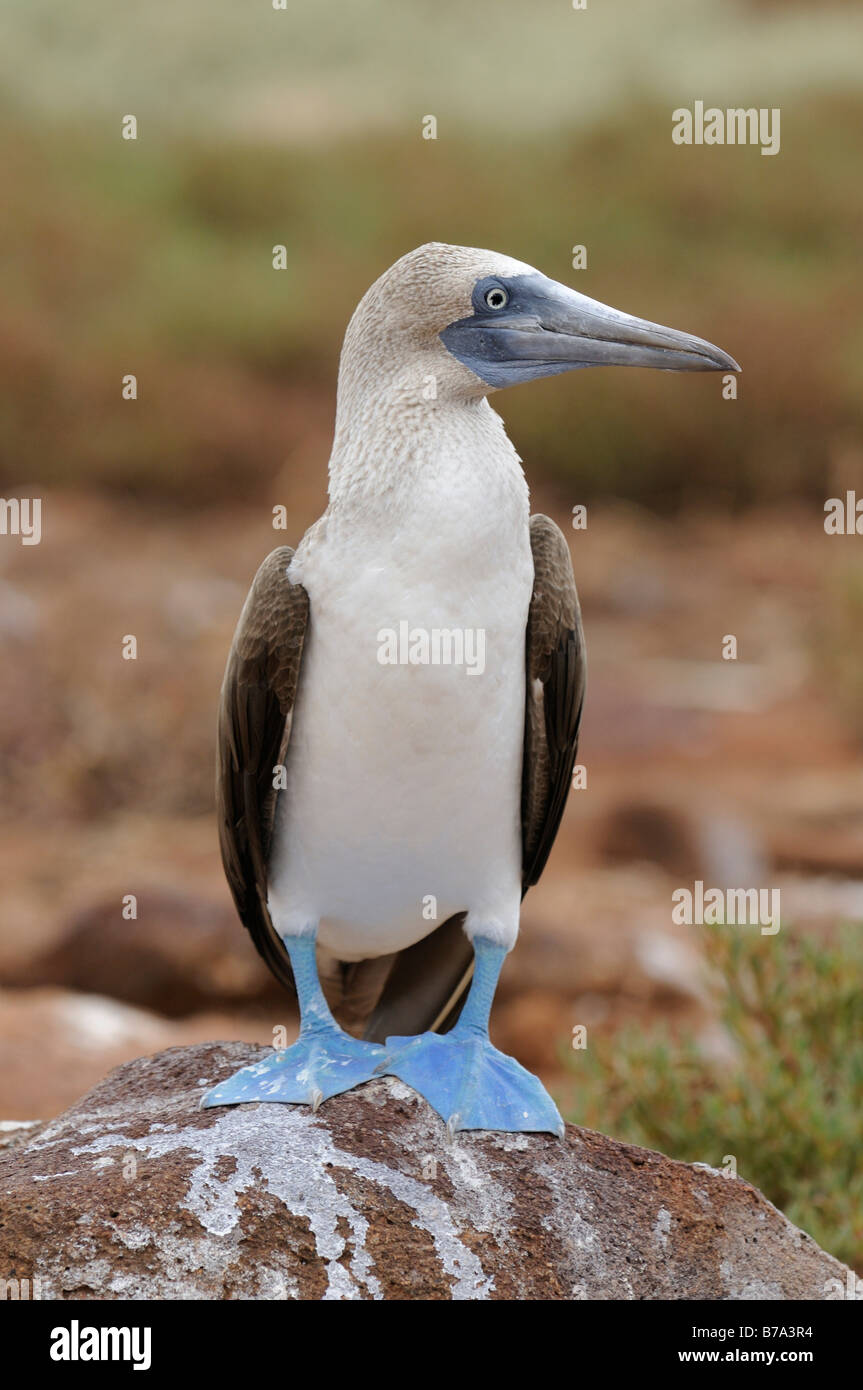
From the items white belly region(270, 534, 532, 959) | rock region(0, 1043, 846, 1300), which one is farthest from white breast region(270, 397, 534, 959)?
rock region(0, 1043, 846, 1300)

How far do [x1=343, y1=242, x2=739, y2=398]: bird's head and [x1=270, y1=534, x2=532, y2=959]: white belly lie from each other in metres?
0.39

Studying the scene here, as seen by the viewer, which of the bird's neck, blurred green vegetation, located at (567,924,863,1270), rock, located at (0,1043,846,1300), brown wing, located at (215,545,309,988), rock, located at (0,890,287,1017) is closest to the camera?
rock, located at (0,1043,846,1300)

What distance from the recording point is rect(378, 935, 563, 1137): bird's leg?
3.32 m

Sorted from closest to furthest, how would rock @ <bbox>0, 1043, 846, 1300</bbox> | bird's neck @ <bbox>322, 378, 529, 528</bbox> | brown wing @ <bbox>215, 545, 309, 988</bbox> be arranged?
rock @ <bbox>0, 1043, 846, 1300</bbox>, bird's neck @ <bbox>322, 378, 529, 528</bbox>, brown wing @ <bbox>215, 545, 309, 988</bbox>

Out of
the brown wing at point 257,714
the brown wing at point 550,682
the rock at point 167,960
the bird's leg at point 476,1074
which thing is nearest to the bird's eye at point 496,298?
the brown wing at point 550,682

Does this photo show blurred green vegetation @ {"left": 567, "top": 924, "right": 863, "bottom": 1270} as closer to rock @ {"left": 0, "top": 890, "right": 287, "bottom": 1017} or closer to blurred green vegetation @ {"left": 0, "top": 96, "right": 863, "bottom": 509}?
rock @ {"left": 0, "top": 890, "right": 287, "bottom": 1017}

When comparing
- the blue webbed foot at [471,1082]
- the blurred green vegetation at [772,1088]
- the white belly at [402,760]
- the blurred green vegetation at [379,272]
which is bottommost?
the blurred green vegetation at [772,1088]

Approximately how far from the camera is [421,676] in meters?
3.13

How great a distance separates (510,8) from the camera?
24.3 meters

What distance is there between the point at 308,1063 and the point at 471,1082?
1.25ft

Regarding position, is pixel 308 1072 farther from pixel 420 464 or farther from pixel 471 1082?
pixel 420 464

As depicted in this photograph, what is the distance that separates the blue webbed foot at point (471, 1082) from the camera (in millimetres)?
3311

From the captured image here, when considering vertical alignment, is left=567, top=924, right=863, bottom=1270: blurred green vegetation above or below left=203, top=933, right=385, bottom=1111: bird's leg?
below

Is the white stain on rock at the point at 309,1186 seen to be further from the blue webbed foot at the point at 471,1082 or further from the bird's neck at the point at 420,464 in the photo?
the bird's neck at the point at 420,464
